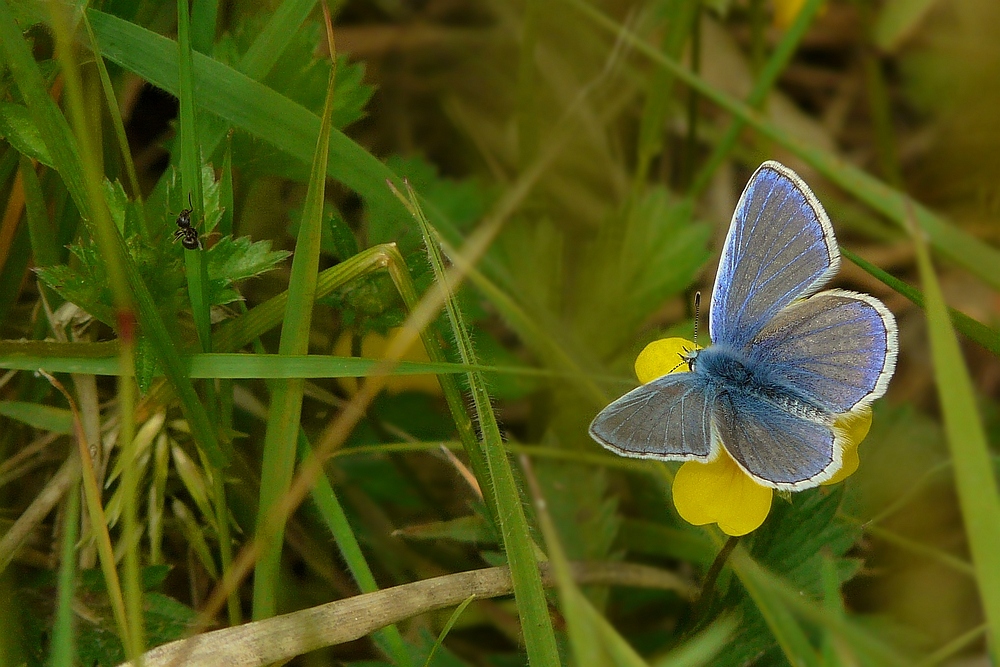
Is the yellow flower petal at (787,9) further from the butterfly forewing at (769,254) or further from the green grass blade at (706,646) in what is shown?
the green grass blade at (706,646)

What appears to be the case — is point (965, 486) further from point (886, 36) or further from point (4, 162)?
point (886, 36)

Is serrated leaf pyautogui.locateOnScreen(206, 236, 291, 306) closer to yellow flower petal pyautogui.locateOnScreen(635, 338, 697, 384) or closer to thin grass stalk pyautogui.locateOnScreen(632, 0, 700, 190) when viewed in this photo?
yellow flower petal pyautogui.locateOnScreen(635, 338, 697, 384)

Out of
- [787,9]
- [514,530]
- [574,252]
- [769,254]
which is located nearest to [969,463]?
[769,254]

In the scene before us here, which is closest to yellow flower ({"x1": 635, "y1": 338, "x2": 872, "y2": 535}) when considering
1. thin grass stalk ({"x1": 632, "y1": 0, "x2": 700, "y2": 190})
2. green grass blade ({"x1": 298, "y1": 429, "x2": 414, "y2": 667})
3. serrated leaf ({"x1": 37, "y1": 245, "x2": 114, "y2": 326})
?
green grass blade ({"x1": 298, "y1": 429, "x2": 414, "y2": 667})

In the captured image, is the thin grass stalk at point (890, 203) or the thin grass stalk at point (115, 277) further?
the thin grass stalk at point (890, 203)

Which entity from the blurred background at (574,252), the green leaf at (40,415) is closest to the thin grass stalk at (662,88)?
the blurred background at (574,252)

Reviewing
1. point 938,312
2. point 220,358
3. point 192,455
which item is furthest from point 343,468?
point 938,312
